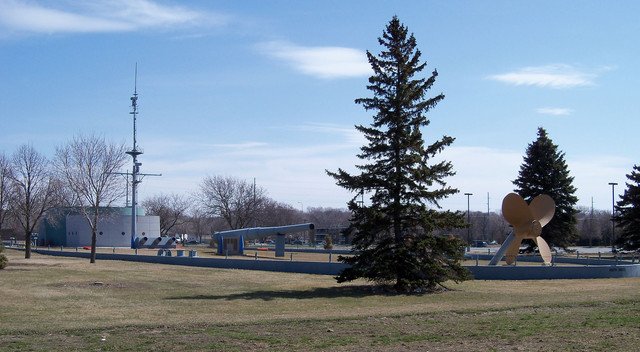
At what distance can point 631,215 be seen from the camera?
162ft

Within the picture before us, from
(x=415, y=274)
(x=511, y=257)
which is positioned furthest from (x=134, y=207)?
(x=415, y=274)

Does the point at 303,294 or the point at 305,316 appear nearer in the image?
the point at 305,316

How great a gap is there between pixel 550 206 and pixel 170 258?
24.7m

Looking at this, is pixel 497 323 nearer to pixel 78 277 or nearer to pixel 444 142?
pixel 444 142

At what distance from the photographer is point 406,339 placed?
37.0ft

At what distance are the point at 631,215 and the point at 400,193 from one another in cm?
3467

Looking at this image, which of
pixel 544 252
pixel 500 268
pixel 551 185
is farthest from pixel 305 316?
pixel 551 185

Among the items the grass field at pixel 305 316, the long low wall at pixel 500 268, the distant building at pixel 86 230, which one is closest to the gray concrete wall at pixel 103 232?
the distant building at pixel 86 230

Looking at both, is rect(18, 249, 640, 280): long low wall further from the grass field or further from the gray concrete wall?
the gray concrete wall

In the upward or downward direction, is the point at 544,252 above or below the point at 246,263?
above

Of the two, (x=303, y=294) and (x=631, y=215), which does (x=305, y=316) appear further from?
(x=631, y=215)

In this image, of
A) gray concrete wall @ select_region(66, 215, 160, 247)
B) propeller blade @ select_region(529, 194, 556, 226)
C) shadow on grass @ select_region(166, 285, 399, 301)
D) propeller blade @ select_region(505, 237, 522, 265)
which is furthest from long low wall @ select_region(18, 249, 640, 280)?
gray concrete wall @ select_region(66, 215, 160, 247)

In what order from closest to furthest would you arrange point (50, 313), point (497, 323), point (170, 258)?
point (497, 323), point (50, 313), point (170, 258)

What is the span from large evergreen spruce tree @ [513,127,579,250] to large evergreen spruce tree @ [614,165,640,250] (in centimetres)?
365
